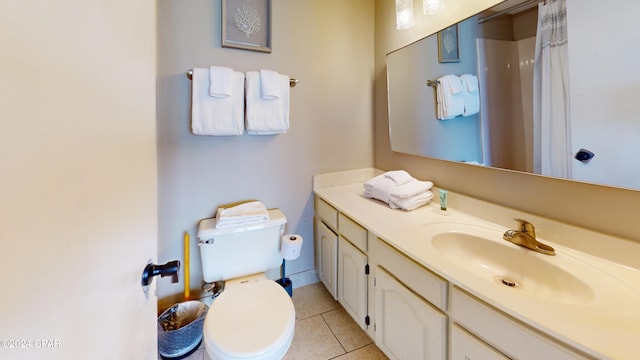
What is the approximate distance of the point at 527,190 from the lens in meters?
1.17

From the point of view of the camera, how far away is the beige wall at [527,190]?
0.91m

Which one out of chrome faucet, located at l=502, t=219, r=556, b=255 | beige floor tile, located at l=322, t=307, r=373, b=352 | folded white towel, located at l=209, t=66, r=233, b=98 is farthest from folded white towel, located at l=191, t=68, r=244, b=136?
chrome faucet, located at l=502, t=219, r=556, b=255

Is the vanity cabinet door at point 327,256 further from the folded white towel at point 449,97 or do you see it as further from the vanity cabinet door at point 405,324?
the folded white towel at point 449,97

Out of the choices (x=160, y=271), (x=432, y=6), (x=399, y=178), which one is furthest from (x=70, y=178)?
(x=432, y=6)

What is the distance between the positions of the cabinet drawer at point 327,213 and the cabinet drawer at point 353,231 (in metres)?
0.07

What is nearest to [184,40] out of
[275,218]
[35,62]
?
[275,218]

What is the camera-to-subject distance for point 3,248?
248 millimetres

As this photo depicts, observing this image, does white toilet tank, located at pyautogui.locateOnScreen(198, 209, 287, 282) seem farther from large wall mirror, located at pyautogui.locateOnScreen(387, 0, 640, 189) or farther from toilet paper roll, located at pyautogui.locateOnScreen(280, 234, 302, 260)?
large wall mirror, located at pyautogui.locateOnScreen(387, 0, 640, 189)

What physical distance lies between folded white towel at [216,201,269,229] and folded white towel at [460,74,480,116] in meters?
1.27

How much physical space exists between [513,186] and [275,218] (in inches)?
50.4

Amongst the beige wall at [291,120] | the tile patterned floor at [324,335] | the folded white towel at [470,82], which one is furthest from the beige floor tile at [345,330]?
the folded white towel at [470,82]

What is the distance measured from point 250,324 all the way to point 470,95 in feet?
4.98

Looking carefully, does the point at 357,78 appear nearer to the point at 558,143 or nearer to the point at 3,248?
the point at 558,143

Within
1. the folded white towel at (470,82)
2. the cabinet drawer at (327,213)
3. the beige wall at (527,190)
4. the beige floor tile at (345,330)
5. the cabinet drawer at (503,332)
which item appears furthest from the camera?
the cabinet drawer at (327,213)
